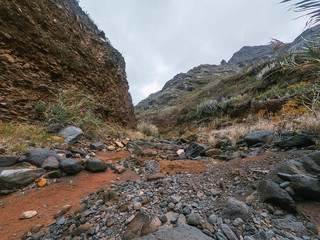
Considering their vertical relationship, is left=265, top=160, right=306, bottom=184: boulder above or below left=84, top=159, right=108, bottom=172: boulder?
below

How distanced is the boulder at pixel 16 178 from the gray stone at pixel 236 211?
6.50 ft

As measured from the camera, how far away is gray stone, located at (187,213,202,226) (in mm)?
830

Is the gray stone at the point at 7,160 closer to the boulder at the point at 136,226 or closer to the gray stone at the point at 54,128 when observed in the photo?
the gray stone at the point at 54,128

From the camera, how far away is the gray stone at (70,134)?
2574mm

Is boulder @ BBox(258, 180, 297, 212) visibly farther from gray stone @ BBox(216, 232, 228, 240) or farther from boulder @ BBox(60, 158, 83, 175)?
boulder @ BBox(60, 158, 83, 175)

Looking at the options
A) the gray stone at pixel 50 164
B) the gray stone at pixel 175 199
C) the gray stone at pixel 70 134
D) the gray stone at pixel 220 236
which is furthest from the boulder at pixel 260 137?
the gray stone at pixel 70 134

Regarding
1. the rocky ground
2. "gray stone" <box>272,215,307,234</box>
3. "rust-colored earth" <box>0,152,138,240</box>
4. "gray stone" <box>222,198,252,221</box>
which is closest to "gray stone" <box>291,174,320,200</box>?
the rocky ground

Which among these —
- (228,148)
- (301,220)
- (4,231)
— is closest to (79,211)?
(4,231)

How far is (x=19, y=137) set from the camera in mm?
2182

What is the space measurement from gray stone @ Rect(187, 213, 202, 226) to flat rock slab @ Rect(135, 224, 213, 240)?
0.05m

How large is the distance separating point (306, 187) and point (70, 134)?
348 centimetres

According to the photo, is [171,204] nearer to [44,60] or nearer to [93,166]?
[93,166]

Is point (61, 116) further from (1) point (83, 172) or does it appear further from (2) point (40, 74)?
(1) point (83, 172)

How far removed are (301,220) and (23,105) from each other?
4632 mm
